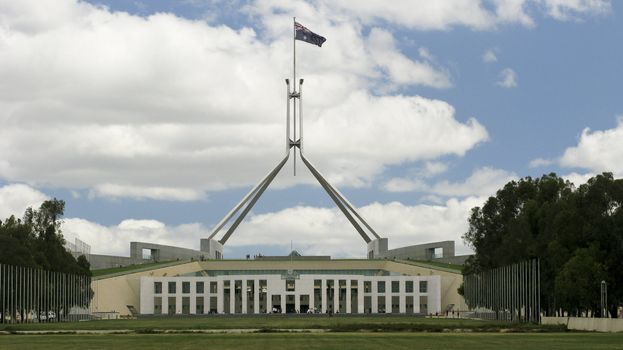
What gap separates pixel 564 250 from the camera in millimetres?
55625

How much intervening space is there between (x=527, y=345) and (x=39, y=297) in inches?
1900

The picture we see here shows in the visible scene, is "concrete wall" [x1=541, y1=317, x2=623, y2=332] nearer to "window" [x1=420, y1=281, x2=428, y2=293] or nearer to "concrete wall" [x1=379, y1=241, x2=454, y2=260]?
"window" [x1=420, y1=281, x2=428, y2=293]

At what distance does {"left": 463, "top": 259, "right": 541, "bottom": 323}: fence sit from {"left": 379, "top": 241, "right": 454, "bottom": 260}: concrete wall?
4411 cm

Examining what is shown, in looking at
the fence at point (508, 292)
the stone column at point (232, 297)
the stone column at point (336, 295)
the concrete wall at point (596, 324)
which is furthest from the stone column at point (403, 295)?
the concrete wall at point (596, 324)

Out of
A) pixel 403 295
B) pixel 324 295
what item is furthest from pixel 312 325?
pixel 403 295

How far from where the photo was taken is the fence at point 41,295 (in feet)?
224

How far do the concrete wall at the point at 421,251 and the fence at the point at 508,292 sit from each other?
44.1 m

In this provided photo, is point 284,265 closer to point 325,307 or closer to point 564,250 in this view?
point 325,307

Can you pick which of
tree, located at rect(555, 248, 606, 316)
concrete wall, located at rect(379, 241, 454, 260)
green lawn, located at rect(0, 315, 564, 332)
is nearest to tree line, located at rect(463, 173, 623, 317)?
tree, located at rect(555, 248, 606, 316)

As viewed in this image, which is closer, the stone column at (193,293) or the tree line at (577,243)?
the tree line at (577,243)

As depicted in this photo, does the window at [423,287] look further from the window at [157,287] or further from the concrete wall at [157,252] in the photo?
the concrete wall at [157,252]

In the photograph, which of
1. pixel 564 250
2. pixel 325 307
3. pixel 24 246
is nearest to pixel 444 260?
pixel 325 307

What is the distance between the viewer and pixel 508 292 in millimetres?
68000

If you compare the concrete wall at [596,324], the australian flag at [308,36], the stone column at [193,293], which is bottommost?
the concrete wall at [596,324]
